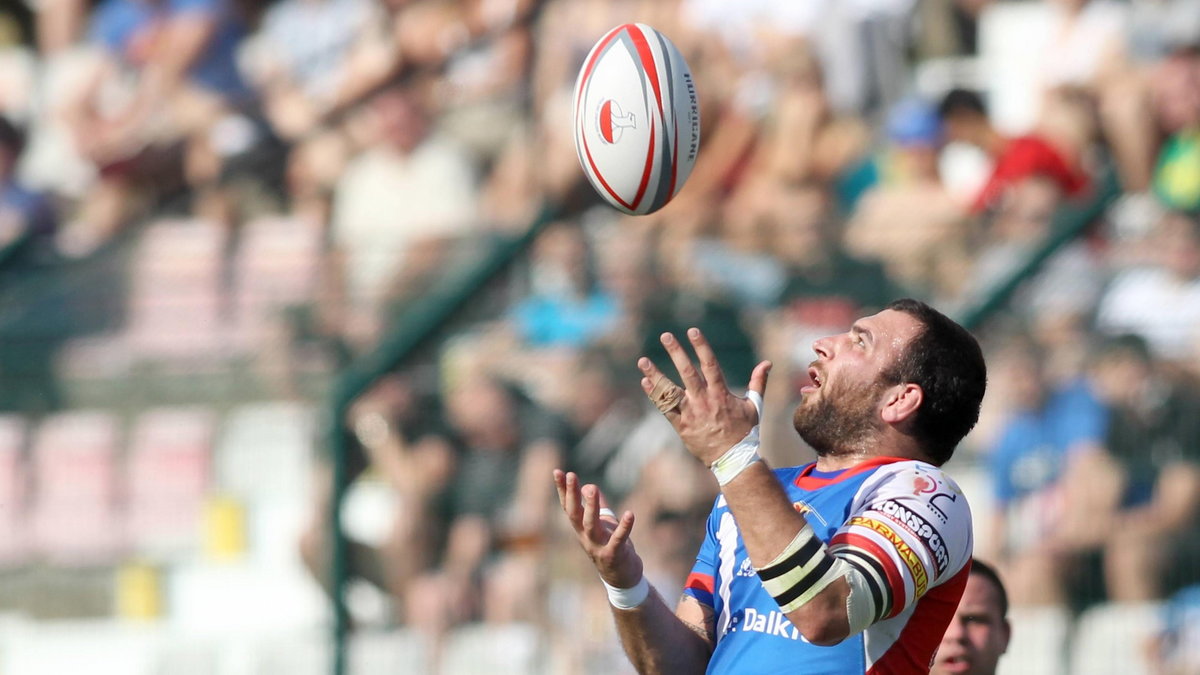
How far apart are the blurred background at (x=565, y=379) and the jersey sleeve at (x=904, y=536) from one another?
3.90 m

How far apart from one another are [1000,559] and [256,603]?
12.3ft

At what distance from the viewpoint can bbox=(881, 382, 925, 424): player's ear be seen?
3729mm

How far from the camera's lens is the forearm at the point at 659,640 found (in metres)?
3.91

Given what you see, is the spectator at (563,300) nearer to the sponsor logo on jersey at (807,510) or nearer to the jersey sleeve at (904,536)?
the sponsor logo on jersey at (807,510)

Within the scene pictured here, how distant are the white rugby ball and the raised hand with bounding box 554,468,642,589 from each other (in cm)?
167

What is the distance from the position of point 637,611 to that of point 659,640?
0.09 m

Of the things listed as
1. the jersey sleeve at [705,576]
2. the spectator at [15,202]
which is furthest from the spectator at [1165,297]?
the spectator at [15,202]

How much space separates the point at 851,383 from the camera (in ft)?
12.4

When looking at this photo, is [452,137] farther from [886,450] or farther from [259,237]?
[886,450]

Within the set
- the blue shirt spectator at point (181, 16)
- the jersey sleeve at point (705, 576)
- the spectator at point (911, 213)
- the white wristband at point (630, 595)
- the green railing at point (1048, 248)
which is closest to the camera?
the white wristband at point (630, 595)

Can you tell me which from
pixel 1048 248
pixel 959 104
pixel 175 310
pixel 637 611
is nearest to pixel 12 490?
pixel 175 310

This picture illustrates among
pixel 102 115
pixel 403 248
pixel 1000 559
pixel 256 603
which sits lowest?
pixel 1000 559

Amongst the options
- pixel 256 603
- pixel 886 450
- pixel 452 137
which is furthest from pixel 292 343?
pixel 886 450

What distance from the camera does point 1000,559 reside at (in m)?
7.46
